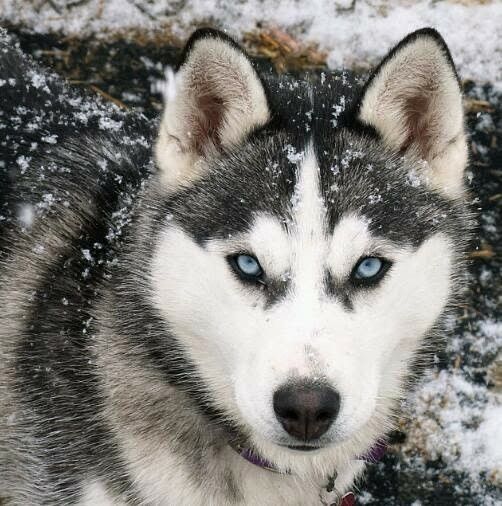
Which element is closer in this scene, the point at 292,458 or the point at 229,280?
the point at 229,280

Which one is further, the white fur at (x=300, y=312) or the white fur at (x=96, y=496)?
the white fur at (x=96, y=496)

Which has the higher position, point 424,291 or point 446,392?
point 424,291

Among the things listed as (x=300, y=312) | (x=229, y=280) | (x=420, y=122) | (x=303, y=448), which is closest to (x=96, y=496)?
(x=303, y=448)

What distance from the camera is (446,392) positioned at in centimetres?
351

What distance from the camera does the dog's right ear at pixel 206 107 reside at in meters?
2.07

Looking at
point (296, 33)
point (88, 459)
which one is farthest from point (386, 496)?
point (296, 33)

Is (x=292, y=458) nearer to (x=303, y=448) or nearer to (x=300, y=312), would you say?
(x=303, y=448)

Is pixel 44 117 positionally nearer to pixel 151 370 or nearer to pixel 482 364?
pixel 151 370

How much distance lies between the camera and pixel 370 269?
81.7 inches

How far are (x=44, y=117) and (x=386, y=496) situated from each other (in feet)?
7.02

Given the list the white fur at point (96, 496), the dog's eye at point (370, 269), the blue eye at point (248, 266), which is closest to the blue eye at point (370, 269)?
the dog's eye at point (370, 269)

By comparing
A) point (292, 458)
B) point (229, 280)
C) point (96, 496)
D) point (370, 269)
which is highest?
point (370, 269)

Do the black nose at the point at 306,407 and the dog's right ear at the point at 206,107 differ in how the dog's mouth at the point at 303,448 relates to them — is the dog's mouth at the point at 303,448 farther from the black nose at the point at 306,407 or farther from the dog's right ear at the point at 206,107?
the dog's right ear at the point at 206,107

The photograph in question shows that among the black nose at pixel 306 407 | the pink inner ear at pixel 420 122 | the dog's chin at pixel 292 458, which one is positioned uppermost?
the pink inner ear at pixel 420 122
